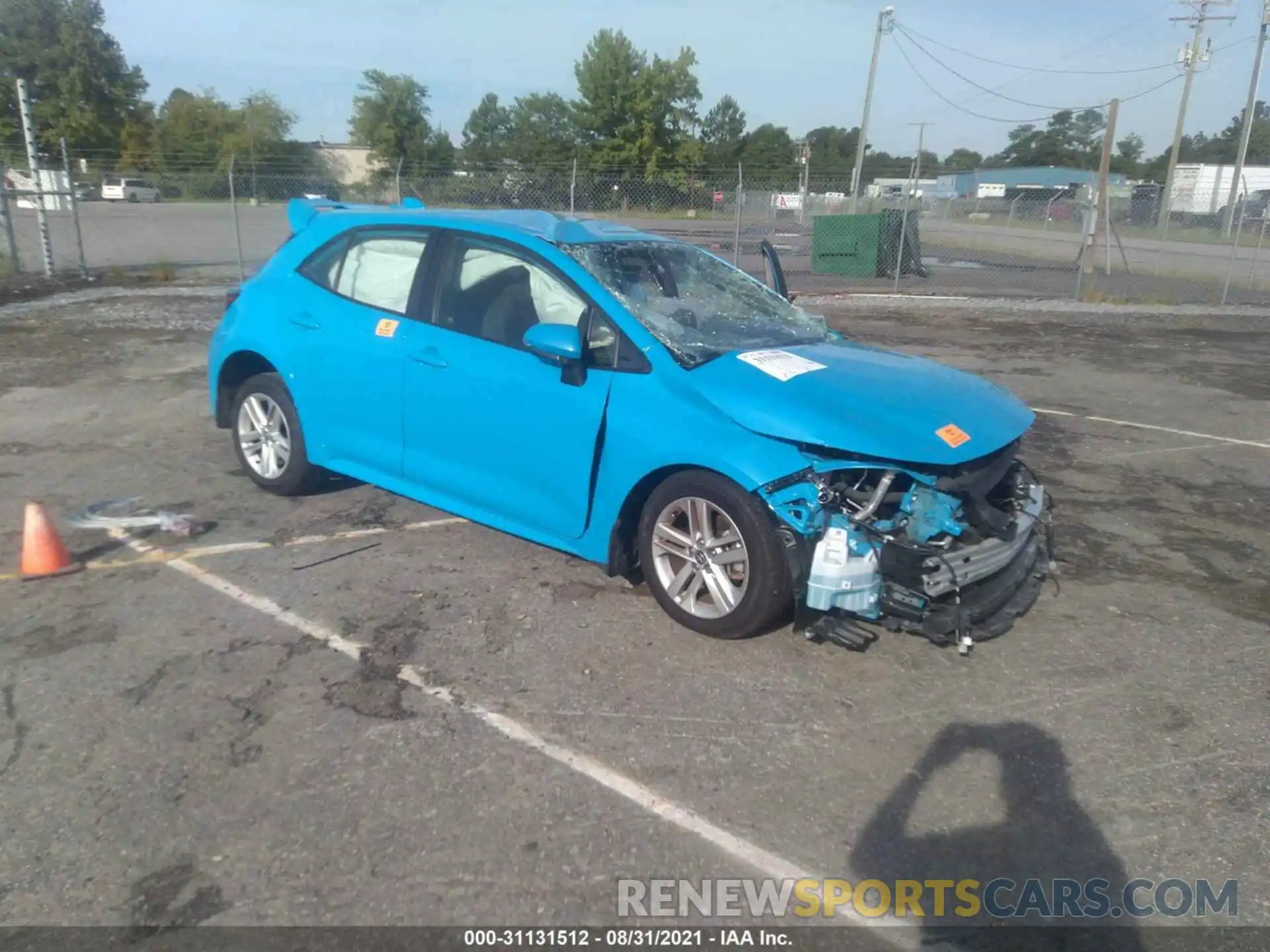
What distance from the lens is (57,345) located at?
36.6ft

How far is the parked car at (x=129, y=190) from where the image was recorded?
2354 cm

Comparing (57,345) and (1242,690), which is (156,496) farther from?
(57,345)

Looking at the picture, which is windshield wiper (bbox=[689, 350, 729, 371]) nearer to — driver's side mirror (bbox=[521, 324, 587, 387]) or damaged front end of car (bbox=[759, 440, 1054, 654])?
driver's side mirror (bbox=[521, 324, 587, 387])

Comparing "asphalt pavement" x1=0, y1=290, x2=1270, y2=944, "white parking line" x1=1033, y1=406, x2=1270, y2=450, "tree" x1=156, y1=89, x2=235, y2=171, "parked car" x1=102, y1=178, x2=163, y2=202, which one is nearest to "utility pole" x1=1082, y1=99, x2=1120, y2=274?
"white parking line" x1=1033, y1=406, x2=1270, y2=450

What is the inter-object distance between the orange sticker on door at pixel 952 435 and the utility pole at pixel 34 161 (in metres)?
Answer: 15.4

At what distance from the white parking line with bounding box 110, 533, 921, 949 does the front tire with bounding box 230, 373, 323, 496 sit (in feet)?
4.16

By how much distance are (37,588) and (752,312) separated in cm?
377

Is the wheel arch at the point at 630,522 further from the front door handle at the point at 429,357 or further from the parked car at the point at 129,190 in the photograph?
the parked car at the point at 129,190

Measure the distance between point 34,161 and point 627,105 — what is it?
1922 inches

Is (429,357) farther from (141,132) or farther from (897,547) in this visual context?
(141,132)

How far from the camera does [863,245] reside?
21.8 metres

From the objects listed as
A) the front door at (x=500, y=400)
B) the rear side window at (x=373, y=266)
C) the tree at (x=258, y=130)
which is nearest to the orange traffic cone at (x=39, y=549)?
the front door at (x=500, y=400)

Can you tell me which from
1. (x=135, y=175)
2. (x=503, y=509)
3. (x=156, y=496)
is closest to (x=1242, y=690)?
(x=503, y=509)

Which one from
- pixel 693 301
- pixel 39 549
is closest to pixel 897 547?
pixel 693 301
